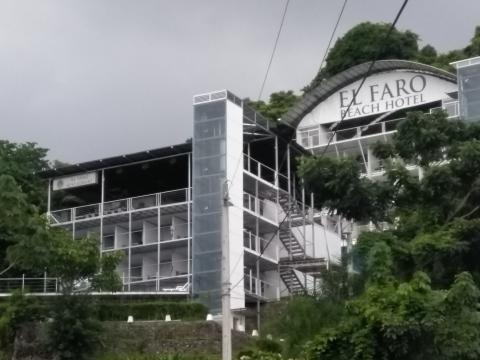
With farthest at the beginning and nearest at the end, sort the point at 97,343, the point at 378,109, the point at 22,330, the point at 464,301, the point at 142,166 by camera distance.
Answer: the point at 378,109 → the point at 142,166 → the point at 22,330 → the point at 97,343 → the point at 464,301

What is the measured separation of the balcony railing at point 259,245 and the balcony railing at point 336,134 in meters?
7.26

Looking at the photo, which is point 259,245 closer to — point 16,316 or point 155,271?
point 155,271

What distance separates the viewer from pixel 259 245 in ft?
148

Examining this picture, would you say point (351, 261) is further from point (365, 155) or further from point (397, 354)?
point (365, 155)

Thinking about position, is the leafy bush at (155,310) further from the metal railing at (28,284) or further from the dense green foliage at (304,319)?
the dense green foliage at (304,319)

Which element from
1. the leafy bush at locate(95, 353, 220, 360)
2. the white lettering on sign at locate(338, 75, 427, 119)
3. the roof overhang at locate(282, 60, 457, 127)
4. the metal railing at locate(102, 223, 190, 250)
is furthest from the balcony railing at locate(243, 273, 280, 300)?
the roof overhang at locate(282, 60, 457, 127)

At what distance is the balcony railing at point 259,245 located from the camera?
145ft

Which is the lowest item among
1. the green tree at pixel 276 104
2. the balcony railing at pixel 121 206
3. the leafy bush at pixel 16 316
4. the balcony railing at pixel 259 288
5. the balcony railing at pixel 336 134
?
the leafy bush at pixel 16 316

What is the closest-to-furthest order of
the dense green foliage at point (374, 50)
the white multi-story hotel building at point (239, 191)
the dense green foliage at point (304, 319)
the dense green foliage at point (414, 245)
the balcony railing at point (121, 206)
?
the dense green foliage at point (414, 245) < the dense green foliage at point (304, 319) < the white multi-story hotel building at point (239, 191) < the balcony railing at point (121, 206) < the dense green foliage at point (374, 50)

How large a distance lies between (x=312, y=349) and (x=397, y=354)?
2165 mm

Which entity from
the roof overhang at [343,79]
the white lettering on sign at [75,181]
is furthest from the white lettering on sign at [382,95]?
the white lettering on sign at [75,181]

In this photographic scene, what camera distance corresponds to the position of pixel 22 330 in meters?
35.6

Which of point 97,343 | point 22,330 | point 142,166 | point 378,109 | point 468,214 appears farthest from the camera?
point 378,109

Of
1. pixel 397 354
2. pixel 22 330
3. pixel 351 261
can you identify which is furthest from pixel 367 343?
pixel 22 330
